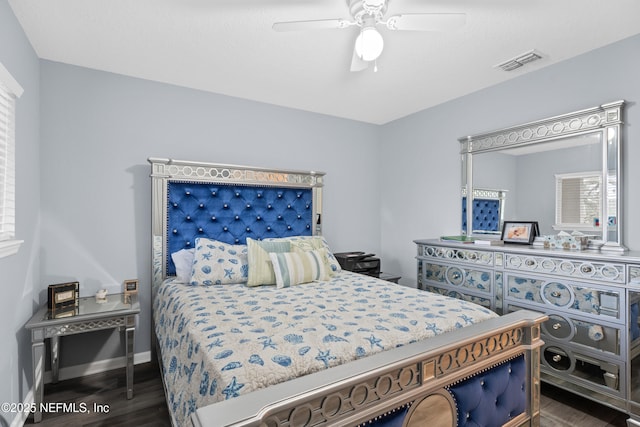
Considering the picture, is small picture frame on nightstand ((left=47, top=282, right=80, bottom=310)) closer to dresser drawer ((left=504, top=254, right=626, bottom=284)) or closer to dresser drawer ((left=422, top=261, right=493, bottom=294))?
dresser drawer ((left=422, top=261, right=493, bottom=294))

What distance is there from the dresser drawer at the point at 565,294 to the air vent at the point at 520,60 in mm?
1616

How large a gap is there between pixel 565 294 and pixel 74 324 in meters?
3.23

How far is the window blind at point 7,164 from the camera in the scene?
5.68ft

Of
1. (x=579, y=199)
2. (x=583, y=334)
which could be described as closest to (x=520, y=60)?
(x=579, y=199)

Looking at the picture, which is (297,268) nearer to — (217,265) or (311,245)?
(311,245)

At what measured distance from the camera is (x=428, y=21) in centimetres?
168

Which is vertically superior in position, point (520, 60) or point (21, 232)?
point (520, 60)

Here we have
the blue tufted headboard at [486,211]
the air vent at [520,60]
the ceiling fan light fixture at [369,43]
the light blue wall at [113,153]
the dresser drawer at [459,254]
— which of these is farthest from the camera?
the blue tufted headboard at [486,211]

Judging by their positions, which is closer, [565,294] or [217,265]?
[565,294]

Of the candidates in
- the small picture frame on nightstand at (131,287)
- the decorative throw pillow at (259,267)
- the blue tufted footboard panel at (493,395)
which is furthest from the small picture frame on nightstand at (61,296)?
the blue tufted footboard panel at (493,395)

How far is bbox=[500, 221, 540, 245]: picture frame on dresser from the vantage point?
2652mm

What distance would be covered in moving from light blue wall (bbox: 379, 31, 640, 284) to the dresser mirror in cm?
8

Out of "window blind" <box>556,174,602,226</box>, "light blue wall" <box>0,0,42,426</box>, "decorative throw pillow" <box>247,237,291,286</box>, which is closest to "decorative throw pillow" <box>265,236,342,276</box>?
"decorative throw pillow" <box>247,237,291,286</box>

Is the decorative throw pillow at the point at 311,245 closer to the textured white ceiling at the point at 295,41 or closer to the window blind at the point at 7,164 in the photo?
the textured white ceiling at the point at 295,41
